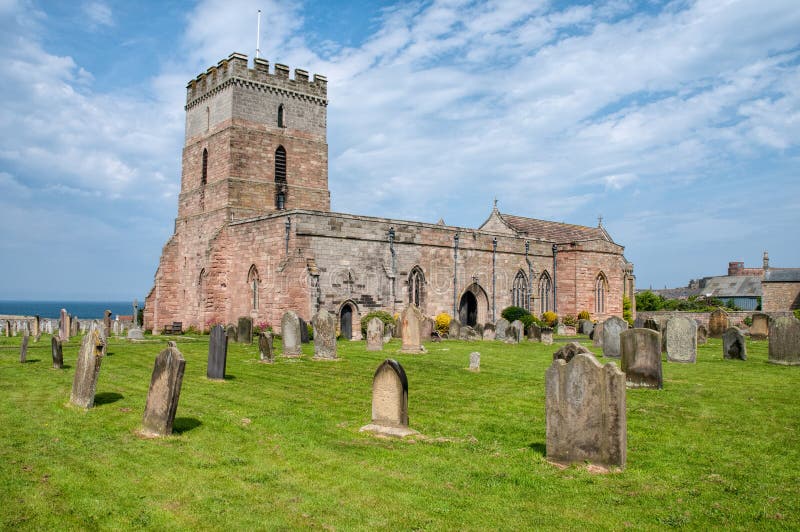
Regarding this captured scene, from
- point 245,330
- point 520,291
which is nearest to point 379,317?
point 245,330

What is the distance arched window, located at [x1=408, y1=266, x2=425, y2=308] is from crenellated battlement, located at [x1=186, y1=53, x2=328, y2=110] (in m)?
12.1

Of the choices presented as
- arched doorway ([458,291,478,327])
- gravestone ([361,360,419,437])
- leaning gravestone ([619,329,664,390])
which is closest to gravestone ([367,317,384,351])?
leaning gravestone ([619,329,664,390])

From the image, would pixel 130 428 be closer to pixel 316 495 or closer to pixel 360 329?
pixel 316 495

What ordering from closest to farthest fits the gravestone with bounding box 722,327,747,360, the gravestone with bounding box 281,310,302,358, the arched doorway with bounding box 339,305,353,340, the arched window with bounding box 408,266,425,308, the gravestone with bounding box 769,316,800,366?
1. the gravestone with bounding box 769,316,800,366
2. the gravestone with bounding box 281,310,302,358
3. the gravestone with bounding box 722,327,747,360
4. the arched doorway with bounding box 339,305,353,340
5. the arched window with bounding box 408,266,425,308

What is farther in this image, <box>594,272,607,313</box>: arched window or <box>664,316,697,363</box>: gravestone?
<box>594,272,607,313</box>: arched window

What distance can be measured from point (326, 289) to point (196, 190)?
1165 centimetres

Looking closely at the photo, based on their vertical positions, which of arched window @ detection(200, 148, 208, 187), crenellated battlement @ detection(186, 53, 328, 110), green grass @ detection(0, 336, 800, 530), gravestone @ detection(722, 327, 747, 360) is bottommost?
green grass @ detection(0, 336, 800, 530)

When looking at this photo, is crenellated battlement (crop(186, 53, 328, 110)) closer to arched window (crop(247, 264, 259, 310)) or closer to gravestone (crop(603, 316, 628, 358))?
arched window (crop(247, 264, 259, 310))

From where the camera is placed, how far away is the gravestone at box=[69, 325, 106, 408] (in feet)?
33.1

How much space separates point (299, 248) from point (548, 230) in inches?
795

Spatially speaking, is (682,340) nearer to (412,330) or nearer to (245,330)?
(412,330)

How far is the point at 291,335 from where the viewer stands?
17.7m

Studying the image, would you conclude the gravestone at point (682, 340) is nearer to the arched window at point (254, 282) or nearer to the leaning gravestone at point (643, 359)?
the leaning gravestone at point (643, 359)

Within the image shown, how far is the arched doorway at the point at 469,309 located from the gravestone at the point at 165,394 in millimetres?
24734
